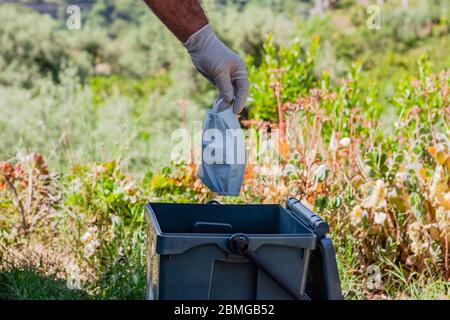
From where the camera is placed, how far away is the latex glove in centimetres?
290

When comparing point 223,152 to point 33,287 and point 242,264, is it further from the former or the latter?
point 33,287

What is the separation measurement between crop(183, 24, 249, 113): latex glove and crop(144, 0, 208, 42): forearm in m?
0.03

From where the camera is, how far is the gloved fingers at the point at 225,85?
2898 mm

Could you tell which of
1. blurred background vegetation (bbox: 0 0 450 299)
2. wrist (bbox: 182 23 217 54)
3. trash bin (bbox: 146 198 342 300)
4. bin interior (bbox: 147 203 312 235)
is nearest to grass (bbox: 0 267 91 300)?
blurred background vegetation (bbox: 0 0 450 299)

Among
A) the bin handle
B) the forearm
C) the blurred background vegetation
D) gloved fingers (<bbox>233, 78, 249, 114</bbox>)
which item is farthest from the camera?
the blurred background vegetation

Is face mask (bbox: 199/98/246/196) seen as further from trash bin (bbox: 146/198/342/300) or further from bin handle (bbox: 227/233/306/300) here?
bin handle (bbox: 227/233/306/300)

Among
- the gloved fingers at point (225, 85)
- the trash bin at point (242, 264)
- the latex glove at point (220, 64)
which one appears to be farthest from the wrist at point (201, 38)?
the trash bin at point (242, 264)

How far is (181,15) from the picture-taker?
9.45ft

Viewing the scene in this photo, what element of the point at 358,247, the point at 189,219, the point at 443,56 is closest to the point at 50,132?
the point at 358,247

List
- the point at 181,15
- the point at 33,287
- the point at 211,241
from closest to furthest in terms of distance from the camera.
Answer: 1. the point at 211,241
2. the point at 181,15
3. the point at 33,287

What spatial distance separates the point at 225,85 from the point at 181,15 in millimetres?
301

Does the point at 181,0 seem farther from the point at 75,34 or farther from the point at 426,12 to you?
the point at 426,12

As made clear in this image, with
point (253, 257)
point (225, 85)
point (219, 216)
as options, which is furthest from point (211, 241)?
point (225, 85)

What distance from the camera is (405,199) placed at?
3.54 m
